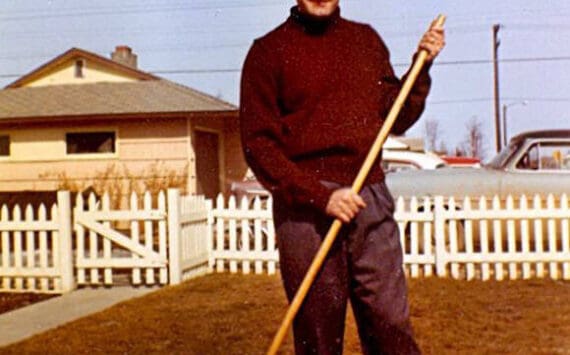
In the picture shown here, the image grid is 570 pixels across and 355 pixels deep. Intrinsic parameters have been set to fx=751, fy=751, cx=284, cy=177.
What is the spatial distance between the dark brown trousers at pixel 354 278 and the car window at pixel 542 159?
7.04m

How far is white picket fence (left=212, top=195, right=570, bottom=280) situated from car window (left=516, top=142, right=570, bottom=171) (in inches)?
23.8

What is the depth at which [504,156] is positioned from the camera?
9.55 metres

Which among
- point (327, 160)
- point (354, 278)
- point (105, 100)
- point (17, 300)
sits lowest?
point (17, 300)

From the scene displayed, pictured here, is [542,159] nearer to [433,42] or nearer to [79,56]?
[433,42]

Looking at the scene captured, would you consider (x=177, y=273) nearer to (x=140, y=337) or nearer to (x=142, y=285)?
(x=142, y=285)

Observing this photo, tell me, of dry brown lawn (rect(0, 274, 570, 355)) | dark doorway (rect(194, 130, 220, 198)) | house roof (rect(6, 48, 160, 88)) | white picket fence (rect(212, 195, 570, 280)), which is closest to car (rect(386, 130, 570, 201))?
white picket fence (rect(212, 195, 570, 280))

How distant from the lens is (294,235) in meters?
2.76

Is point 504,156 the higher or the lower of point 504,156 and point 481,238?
the higher

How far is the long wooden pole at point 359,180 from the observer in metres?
2.64

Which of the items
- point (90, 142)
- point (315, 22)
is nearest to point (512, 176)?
point (315, 22)

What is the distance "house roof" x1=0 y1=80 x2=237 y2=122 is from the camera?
60.2ft

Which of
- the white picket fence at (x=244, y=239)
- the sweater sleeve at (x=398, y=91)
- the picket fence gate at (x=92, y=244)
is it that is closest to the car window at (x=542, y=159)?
the white picket fence at (x=244, y=239)

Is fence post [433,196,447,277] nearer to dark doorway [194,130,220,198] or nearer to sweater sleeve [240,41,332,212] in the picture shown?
sweater sleeve [240,41,332,212]

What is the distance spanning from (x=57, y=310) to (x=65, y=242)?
47.2 inches
